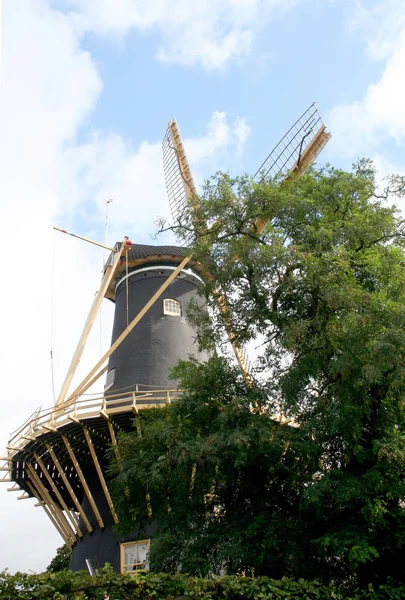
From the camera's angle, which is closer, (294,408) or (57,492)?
(294,408)

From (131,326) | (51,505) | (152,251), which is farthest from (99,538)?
(152,251)

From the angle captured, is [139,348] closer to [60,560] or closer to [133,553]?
[133,553]

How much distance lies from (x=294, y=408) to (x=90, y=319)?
371 inches

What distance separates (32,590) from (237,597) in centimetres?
248

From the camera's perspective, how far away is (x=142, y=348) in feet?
55.5

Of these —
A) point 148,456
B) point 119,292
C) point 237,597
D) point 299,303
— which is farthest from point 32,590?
point 119,292

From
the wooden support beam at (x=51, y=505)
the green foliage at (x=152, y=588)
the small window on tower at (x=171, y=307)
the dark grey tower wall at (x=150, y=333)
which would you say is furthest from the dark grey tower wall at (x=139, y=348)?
the green foliage at (x=152, y=588)

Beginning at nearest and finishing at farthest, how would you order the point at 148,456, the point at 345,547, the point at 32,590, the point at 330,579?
Result: the point at 32,590 → the point at 345,547 → the point at 330,579 → the point at 148,456

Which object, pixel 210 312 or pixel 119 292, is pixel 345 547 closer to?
pixel 210 312

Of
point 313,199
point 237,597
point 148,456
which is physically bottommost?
point 237,597

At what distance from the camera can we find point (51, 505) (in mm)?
15383

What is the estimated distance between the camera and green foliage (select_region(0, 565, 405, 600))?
6.61m

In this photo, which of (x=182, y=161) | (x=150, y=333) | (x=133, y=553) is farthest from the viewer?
(x=182, y=161)

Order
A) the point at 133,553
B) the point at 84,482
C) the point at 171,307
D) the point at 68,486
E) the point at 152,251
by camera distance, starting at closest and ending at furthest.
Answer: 1. the point at 133,553
2. the point at 84,482
3. the point at 68,486
4. the point at 171,307
5. the point at 152,251
